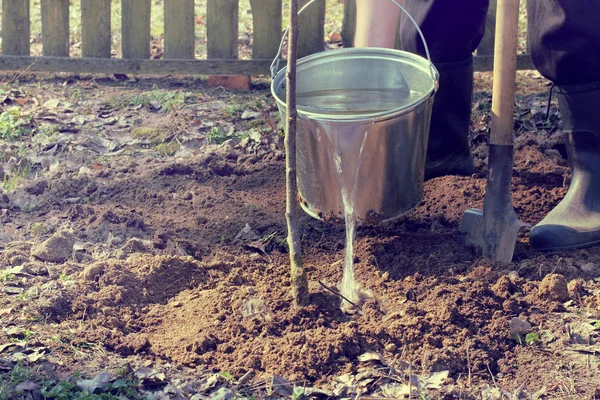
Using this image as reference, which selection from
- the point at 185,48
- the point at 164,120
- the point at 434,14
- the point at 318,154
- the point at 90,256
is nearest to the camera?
the point at 318,154

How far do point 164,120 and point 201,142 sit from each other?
498 millimetres

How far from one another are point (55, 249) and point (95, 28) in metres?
2.92

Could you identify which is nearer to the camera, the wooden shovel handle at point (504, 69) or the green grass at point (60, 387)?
the green grass at point (60, 387)

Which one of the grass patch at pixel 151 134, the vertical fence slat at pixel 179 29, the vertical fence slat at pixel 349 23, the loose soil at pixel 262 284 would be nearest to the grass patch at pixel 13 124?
the loose soil at pixel 262 284

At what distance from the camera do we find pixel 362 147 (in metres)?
2.64

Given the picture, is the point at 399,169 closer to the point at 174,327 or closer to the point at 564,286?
the point at 564,286

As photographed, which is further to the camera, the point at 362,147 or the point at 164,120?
the point at 164,120

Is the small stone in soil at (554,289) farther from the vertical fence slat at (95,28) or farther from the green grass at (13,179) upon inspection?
the vertical fence slat at (95,28)

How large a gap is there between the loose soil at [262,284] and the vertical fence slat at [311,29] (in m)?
1.55

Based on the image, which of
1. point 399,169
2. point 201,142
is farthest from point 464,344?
point 201,142

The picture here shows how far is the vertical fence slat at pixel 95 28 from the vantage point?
5426mm

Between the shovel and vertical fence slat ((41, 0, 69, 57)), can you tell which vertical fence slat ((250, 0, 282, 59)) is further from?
the shovel

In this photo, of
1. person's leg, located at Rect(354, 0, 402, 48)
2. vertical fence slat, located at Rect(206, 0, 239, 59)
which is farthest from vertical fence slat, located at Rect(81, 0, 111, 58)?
person's leg, located at Rect(354, 0, 402, 48)

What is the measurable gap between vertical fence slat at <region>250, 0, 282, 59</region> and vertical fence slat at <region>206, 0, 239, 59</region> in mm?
145
